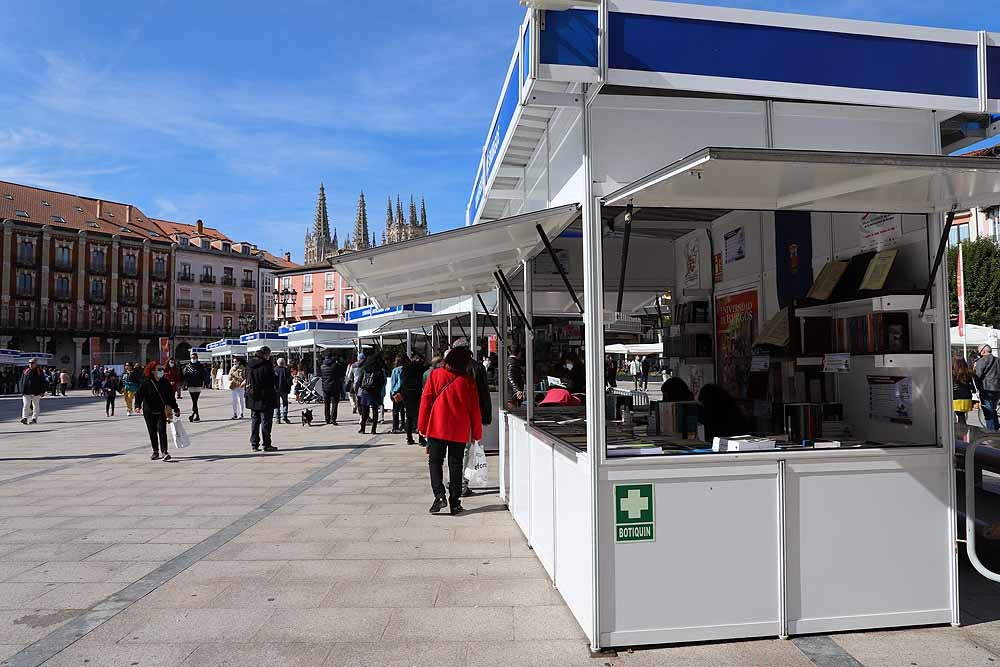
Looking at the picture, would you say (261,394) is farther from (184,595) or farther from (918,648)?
(918,648)

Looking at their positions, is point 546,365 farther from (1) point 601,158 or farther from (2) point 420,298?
(1) point 601,158

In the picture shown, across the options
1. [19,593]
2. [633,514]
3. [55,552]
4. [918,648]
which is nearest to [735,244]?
[633,514]

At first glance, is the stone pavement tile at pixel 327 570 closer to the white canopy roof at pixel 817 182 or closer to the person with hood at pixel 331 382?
the white canopy roof at pixel 817 182

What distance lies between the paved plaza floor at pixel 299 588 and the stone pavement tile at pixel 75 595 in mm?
20

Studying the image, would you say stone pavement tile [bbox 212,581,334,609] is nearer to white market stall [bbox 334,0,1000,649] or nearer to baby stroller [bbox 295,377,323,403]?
white market stall [bbox 334,0,1000,649]

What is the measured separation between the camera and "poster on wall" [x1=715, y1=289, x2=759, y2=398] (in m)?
6.41

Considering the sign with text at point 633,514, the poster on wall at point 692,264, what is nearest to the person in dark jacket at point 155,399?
the poster on wall at point 692,264

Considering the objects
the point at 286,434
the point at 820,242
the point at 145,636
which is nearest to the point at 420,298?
the point at 820,242

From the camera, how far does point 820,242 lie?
545 cm

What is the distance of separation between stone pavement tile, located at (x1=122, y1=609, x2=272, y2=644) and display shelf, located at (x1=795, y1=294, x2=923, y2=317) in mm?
4038

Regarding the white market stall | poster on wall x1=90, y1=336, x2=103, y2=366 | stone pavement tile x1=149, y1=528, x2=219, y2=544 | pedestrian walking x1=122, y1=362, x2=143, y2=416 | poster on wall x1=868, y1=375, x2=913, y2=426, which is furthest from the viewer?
poster on wall x1=90, y1=336, x2=103, y2=366

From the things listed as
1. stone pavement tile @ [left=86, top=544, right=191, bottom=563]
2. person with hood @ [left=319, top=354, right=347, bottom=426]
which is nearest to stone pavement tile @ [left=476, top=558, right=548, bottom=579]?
stone pavement tile @ [left=86, top=544, right=191, bottom=563]

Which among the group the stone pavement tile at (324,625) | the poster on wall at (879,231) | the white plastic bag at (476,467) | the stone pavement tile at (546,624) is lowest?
the stone pavement tile at (546,624)

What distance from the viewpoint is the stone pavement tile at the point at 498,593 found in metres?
4.44
